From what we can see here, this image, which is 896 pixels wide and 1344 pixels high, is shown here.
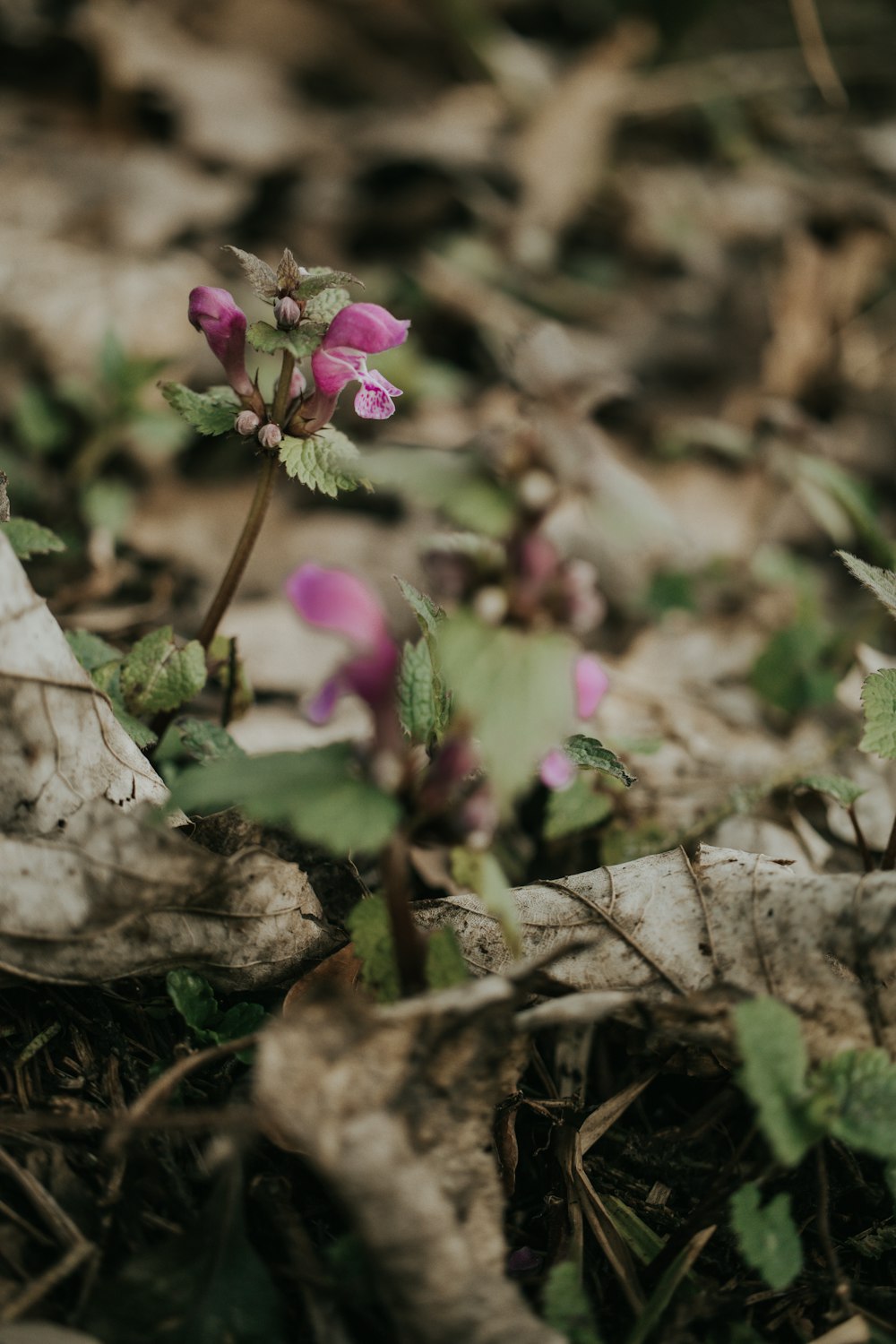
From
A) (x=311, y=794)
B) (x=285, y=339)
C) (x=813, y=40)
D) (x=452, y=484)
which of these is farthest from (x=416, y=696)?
(x=813, y=40)

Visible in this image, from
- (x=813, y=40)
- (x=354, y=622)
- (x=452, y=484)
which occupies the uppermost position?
(x=813, y=40)

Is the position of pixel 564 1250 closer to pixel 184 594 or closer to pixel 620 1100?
pixel 620 1100

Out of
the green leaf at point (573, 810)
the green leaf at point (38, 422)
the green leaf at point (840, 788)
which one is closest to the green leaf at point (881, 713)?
the green leaf at point (840, 788)

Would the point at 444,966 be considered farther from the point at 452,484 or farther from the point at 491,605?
the point at 452,484

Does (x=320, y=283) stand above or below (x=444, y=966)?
above

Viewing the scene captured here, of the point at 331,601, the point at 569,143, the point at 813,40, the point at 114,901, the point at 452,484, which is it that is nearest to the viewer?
the point at 452,484

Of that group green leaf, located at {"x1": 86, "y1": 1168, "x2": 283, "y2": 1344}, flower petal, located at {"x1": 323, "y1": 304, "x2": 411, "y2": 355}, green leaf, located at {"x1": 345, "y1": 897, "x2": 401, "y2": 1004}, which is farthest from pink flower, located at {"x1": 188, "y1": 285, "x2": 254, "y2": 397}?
green leaf, located at {"x1": 86, "y1": 1168, "x2": 283, "y2": 1344}
